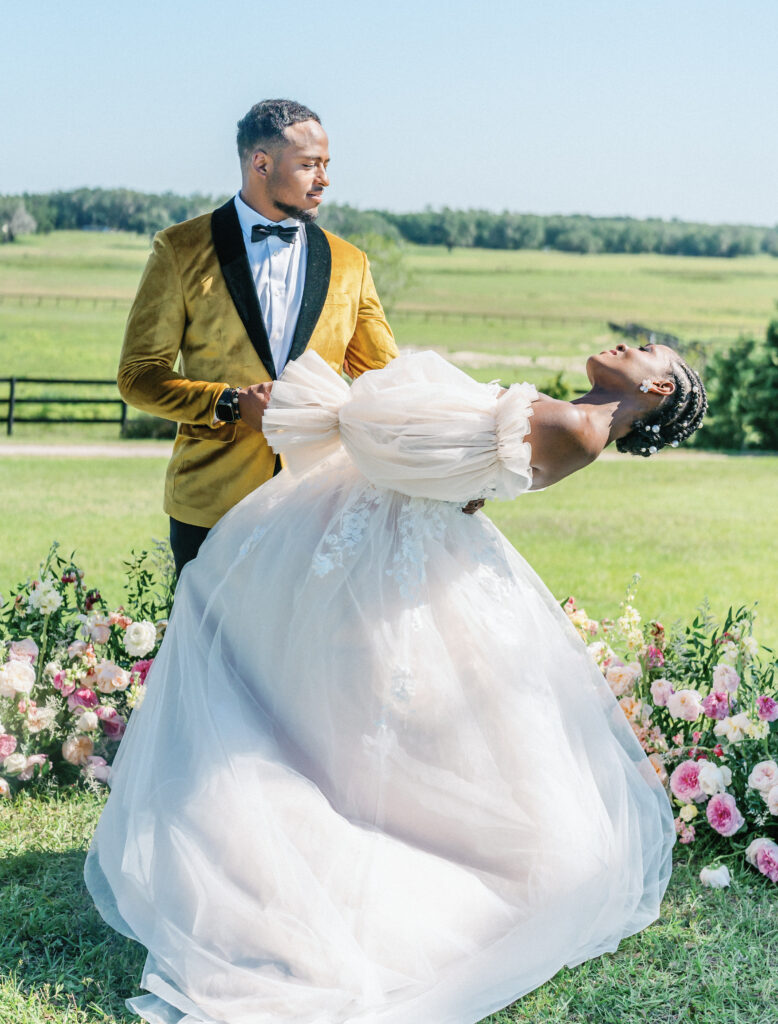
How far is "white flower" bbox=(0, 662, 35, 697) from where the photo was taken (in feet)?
12.1

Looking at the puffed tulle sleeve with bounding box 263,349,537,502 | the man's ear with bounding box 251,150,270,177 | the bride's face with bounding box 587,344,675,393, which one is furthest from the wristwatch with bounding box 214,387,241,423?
the bride's face with bounding box 587,344,675,393

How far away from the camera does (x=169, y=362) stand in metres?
3.09

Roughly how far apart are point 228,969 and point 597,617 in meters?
5.72

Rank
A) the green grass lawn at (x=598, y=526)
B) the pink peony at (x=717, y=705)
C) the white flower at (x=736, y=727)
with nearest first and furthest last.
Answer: the white flower at (x=736, y=727) < the pink peony at (x=717, y=705) < the green grass lawn at (x=598, y=526)

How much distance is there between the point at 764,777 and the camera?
11.0 ft

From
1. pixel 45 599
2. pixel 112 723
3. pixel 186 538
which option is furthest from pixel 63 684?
pixel 186 538

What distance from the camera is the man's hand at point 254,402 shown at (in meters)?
2.78

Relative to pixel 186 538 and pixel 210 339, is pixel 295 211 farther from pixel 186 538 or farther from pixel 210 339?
pixel 186 538

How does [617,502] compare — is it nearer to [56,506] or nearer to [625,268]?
[56,506]

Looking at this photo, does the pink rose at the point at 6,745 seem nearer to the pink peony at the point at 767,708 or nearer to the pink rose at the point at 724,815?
the pink rose at the point at 724,815

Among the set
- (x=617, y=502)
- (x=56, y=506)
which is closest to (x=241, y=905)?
(x=56, y=506)

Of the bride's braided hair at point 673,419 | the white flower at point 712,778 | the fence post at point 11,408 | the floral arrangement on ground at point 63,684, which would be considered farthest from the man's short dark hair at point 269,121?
the fence post at point 11,408

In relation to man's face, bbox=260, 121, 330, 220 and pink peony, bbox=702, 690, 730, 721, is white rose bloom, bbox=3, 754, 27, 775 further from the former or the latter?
pink peony, bbox=702, 690, 730, 721

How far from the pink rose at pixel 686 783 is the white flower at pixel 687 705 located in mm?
169
